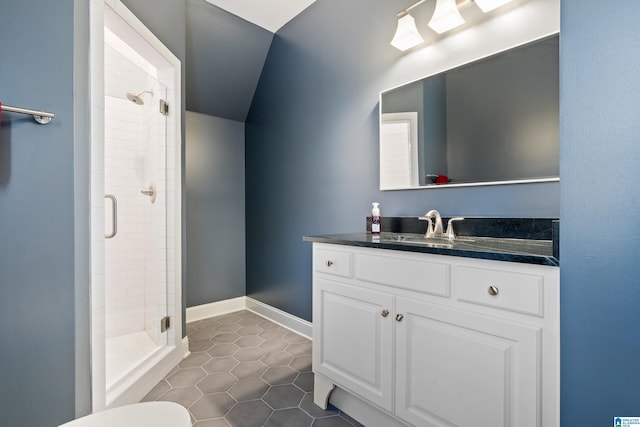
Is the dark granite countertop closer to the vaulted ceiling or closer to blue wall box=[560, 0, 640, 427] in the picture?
blue wall box=[560, 0, 640, 427]

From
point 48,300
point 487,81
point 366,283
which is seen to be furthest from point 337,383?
point 487,81

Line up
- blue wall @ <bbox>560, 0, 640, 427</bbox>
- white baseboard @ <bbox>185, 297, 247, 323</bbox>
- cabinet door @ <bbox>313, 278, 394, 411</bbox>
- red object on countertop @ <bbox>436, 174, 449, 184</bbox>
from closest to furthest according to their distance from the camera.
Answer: blue wall @ <bbox>560, 0, 640, 427</bbox> < cabinet door @ <bbox>313, 278, 394, 411</bbox> < red object on countertop @ <bbox>436, 174, 449, 184</bbox> < white baseboard @ <bbox>185, 297, 247, 323</bbox>

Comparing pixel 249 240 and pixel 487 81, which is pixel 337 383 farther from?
pixel 249 240

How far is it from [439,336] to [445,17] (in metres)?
1.56

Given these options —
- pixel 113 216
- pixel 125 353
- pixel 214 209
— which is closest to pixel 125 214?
pixel 113 216

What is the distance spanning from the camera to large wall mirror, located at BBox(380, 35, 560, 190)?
1329 millimetres

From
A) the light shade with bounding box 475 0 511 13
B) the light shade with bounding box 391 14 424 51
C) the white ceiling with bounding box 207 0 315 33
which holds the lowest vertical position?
the light shade with bounding box 475 0 511 13

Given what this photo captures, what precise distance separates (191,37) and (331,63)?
3.99 ft

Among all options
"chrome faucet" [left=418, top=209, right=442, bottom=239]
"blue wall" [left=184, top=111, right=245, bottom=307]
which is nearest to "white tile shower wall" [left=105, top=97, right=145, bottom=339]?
"blue wall" [left=184, top=111, right=245, bottom=307]

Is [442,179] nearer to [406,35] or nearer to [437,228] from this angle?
[437,228]

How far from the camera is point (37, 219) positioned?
3.78 feet

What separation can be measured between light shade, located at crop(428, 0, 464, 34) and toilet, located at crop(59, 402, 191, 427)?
2005 millimetres

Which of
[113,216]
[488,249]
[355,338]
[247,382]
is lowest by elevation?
[247,382]

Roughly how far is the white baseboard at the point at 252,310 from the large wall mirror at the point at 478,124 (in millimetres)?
1447
